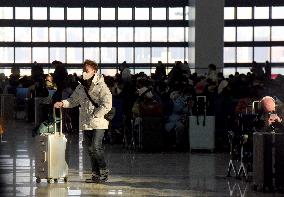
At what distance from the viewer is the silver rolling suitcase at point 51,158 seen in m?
15.2

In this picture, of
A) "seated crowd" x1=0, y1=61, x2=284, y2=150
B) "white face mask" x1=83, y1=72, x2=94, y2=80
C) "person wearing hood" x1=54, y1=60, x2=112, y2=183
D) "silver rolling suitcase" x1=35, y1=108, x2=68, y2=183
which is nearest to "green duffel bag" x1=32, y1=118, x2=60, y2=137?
"silver rolling suitcase" x1=35, y1=108, x2=68, y2=183

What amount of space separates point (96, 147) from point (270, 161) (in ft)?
9.64

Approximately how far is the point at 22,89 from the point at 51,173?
2213cm

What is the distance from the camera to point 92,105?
15242 mm

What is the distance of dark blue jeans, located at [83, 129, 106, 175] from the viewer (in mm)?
15164

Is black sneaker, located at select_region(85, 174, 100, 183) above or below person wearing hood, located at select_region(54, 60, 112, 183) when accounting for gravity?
below

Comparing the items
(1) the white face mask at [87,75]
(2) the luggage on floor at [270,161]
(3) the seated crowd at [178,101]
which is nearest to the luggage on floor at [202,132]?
(3) the seated crowd at [178,101]

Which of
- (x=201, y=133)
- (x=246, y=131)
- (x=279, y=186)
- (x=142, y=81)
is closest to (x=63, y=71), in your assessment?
(x=142, y=81)

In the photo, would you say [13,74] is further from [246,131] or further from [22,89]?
[246,131]

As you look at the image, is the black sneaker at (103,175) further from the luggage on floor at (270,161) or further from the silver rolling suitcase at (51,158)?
the luggage on floor at (270,161)

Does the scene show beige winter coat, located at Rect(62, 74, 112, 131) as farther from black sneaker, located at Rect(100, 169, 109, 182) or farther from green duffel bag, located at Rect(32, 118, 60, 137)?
black sneaker, located at Rect(100, 169, 109, 182)

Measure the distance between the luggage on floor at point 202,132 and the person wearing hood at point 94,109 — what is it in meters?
5.87

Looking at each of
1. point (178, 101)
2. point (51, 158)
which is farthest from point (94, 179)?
point (178, 101)

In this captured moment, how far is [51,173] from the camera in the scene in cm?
1516
